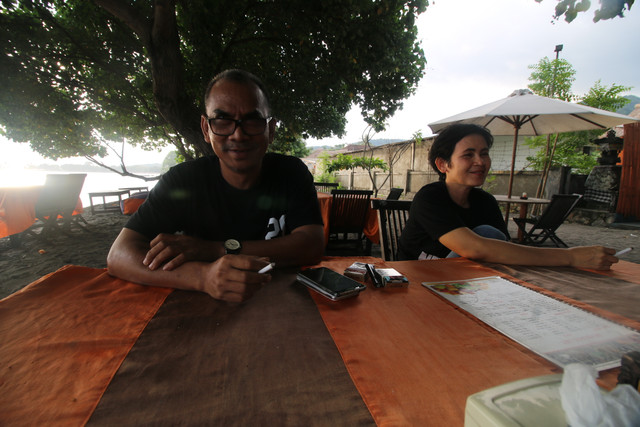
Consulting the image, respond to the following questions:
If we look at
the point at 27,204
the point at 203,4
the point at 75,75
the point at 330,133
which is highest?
the point at 203,4

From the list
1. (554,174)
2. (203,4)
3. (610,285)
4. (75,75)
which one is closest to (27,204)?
(75,75)

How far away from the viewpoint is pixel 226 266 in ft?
2.93

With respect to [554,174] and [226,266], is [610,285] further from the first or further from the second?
[554,174]

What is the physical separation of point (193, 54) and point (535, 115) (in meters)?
7.13

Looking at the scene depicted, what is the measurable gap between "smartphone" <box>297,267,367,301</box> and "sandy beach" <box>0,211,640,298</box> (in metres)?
4.04

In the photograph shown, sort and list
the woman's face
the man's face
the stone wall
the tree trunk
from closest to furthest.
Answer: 1. the man's face
2. the woman's face
3. the tree trunk
4. the stone wall

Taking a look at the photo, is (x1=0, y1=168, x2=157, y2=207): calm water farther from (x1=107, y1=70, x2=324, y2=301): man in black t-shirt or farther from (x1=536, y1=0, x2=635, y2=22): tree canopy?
(x1=536, y1=0, x2=635, y2=22): tree canopy

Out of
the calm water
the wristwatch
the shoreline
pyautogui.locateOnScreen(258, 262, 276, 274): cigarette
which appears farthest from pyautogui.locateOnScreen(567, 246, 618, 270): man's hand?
the calm water

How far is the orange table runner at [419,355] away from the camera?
1.56ft

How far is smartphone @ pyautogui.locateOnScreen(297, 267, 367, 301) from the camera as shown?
88 cm

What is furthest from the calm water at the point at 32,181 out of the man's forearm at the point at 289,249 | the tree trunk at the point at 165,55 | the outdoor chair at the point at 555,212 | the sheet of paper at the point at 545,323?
the outdoor chair at the point at 555,212

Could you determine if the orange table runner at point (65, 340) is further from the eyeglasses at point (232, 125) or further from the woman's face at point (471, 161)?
the woman's face at point (471, 161)

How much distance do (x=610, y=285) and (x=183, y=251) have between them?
1.74 m

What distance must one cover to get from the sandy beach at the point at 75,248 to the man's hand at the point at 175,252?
3.57 meters
